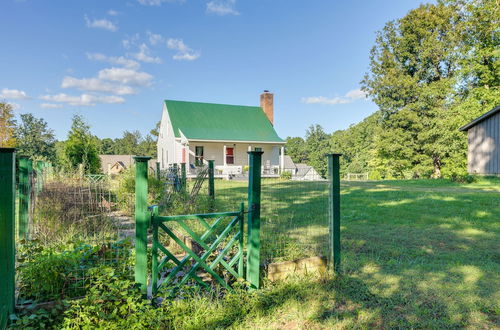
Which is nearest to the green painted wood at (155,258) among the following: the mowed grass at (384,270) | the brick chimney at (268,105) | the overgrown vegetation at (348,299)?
the overgrown vegetation at (348,299)

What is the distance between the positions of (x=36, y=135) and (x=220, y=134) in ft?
83.6

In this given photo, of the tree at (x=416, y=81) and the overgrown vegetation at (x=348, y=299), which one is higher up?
the tree at (x=416, y=81)

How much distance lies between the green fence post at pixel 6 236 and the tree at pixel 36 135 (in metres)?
36.2

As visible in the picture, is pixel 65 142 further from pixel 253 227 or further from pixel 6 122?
pixel 253 227

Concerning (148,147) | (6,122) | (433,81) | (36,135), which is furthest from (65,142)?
(148,147)

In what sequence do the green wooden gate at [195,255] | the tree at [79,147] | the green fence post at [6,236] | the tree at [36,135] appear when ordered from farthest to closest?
the tree at [36,135] < the tree at [79,147] < the green wooden gate at [195,255] < the green fence post at [6,236]

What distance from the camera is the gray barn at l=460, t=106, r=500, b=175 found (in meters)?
12.6

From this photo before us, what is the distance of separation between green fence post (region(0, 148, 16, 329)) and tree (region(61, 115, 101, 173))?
43.5 feet

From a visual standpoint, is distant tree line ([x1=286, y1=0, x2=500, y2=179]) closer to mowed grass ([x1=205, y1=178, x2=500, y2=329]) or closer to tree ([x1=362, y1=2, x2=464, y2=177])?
tree ([x1=362, y1=2, x2=464, y2=177])

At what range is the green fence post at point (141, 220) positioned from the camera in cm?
261

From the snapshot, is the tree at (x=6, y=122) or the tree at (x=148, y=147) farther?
the tree at (x=148, y=147)

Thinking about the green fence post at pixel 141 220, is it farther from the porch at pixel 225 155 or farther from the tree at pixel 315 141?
the tree at pixel 315 141

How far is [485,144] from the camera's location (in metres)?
13.1

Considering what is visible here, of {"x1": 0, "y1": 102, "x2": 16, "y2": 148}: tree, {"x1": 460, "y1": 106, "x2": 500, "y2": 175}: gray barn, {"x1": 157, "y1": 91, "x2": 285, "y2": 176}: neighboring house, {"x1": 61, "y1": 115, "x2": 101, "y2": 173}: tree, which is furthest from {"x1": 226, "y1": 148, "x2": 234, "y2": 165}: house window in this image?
{"x1": 460, "y1": 106, "x2": 500, "y2": 175}: gray barn
